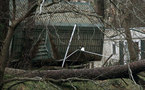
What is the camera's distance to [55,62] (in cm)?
630

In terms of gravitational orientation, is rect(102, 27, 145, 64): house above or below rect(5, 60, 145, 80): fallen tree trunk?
above

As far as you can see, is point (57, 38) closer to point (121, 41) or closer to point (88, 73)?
point (88, 73)

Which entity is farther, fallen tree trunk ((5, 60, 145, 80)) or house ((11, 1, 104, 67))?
house ((11, 1, 104, 67))

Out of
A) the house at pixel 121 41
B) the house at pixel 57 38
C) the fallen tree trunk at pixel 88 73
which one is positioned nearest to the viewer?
the house at pixel 121 41

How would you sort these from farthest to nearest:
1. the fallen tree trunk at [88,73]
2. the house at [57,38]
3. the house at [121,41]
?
the house at [57,38], the fallen tree trunk at [88,73], the house at [121,41]

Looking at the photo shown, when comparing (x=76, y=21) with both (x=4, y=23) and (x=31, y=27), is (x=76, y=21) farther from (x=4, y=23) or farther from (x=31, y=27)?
(x=4, y=23)

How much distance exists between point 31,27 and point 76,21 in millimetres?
1199

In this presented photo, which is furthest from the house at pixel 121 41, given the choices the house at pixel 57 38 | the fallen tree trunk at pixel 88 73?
the house at pixel 57 38

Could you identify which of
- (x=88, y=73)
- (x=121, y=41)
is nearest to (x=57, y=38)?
(x=88, y=73)

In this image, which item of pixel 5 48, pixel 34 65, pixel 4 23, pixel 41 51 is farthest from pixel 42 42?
pixel 5 48

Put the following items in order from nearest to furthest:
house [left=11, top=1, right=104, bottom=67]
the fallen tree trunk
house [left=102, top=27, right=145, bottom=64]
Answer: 1. house [left=102, top=27, right=145, bottom=64]
2. the fallen tree trunk
3. house [left=11, top=1, right=104, bottom=67]

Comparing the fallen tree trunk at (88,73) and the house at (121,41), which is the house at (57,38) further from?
the fallen tree trunk at (88,73)

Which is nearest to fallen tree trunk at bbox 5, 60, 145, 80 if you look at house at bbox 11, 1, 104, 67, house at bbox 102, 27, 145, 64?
house at bbox 102, 27, 145, 64

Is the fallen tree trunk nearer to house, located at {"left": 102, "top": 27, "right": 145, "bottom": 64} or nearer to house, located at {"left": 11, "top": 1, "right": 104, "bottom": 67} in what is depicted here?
house, located at {"left": 102, "top": 27, "right": 145, "bottom": 64}
